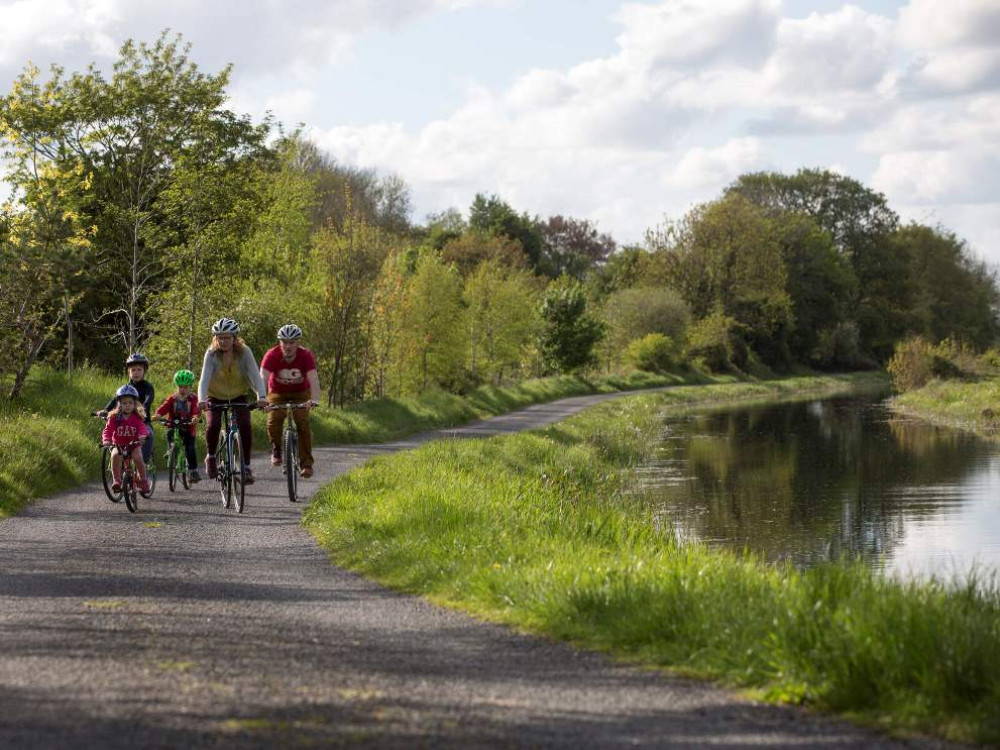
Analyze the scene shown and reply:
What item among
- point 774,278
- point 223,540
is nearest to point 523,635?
point 223,540

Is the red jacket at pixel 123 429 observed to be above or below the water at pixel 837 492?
above

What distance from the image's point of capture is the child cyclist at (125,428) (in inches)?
548

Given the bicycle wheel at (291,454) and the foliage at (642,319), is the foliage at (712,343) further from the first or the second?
the bicycle wheel at (291,454)

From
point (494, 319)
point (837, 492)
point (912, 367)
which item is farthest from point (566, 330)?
point (837, 492)

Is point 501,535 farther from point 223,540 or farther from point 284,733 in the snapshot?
point 284,733

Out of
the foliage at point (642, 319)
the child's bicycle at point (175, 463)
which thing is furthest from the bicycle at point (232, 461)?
the foliage at point (642, 319)

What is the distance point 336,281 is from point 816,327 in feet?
209

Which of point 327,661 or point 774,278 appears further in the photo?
point 774,278

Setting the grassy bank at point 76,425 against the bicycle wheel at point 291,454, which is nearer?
the bicycle wheel at point 291,454

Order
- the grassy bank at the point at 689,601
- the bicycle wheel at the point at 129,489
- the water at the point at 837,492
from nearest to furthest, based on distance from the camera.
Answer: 1. the grassy bank at the point at 689,601
2. the bicycle wheel at the point at 129,489
3. the water at the point at 837,492

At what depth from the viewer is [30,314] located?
20.1 meters

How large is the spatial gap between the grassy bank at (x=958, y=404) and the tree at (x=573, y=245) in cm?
4595

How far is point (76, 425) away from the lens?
18938mm

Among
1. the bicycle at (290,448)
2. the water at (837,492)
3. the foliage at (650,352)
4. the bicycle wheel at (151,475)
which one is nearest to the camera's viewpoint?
the bicycle at (290,448)
